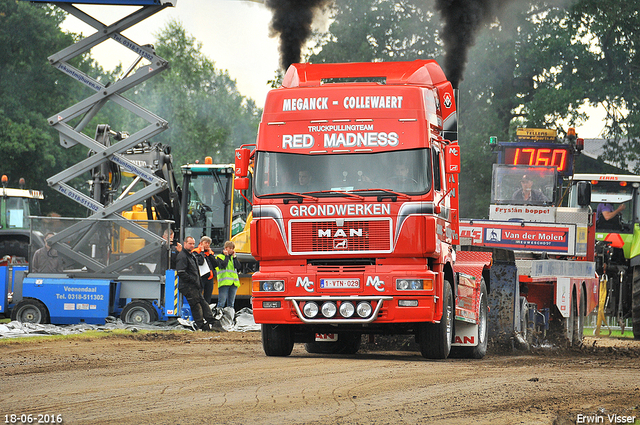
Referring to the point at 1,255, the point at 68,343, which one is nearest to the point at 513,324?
the point at 68,343

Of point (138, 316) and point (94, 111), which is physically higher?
point (94, 111)

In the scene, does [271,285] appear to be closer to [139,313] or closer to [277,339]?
[277,339]

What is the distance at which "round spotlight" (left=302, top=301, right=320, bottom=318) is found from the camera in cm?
1212

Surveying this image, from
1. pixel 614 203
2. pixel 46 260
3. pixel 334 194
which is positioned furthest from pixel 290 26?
pixel 614 203

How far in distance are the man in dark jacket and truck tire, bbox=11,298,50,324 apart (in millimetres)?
2559

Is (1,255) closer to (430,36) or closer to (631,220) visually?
(631,220)

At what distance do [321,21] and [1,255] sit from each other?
13.2 meters

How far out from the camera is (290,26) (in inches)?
703

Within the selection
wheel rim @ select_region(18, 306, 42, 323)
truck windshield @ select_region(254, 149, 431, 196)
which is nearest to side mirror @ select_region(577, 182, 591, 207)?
truck windshield @ select_region(254, 149, 431, 196)

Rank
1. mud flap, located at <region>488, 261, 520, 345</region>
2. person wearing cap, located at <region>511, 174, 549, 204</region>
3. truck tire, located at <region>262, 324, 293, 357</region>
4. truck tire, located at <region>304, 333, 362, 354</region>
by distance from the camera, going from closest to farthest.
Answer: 1. truck tire, located at <region>262, 324, 293, 357</region>
2. truck tire, located at <region>304, 333, 362, 354</region>
3. mud flap, located at <region>488, 261, 520, 345</region>
4. person wearing cap, located at <region>511, 174, 549, 204</region>

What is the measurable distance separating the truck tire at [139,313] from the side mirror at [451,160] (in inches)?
307

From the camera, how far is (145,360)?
12.3 metres

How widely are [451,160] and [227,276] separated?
346 inches

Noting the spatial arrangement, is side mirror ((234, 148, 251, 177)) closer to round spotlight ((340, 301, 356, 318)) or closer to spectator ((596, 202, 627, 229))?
round spotlight ((340, 301, 356, 318))
